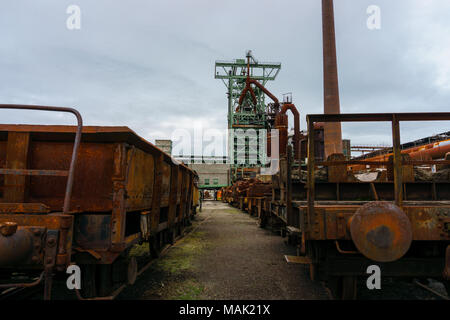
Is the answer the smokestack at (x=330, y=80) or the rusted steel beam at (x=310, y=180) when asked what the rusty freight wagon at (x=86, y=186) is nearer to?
the rusted steel beam at (x=310, y=180)

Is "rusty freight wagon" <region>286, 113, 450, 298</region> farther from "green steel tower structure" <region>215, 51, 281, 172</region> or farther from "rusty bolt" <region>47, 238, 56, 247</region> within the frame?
"green steel tower structure" <region>215, 51, 281, 172</region>

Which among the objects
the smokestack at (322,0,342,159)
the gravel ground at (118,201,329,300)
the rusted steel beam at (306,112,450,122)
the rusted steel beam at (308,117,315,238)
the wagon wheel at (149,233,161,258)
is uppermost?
the smokestack at (322,0,342,159)

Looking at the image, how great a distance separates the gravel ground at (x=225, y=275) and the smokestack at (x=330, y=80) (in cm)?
1476

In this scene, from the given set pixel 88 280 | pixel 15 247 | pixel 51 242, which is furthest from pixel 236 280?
pixel 15 247

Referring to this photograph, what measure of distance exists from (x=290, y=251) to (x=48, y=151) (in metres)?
5.39

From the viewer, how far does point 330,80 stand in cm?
2012

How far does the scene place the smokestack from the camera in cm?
1922

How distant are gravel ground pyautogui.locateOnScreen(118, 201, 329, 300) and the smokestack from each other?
1476 cm

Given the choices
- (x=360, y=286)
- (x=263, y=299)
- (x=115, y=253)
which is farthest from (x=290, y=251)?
(x=115, y=253)

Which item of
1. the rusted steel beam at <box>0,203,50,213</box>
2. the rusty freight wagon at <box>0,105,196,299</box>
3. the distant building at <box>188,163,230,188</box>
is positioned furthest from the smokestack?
the distant building at <box>188,163,230,188</box>

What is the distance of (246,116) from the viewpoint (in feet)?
125

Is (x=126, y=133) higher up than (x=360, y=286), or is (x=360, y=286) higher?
(x=126, y=133)
